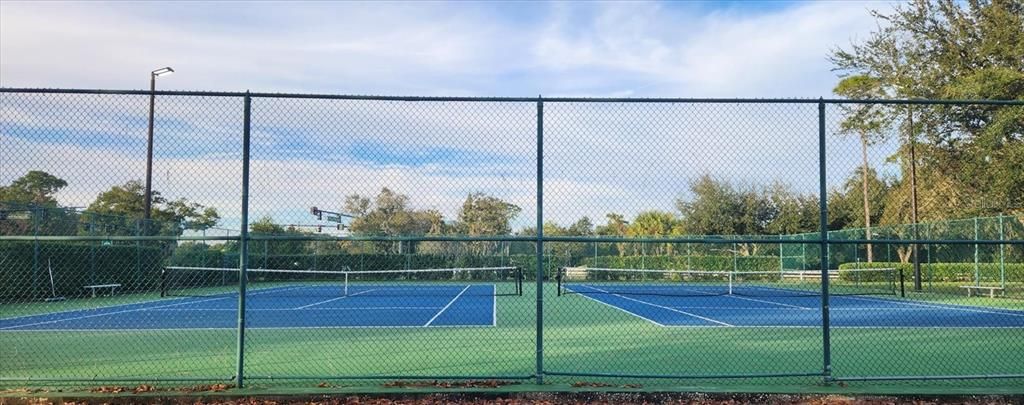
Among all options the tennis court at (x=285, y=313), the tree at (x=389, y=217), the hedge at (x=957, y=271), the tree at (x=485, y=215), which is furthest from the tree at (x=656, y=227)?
the hedge at (x=957, y=271)

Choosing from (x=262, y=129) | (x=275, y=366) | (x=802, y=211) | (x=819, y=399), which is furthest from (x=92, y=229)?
(x=802, y=211)

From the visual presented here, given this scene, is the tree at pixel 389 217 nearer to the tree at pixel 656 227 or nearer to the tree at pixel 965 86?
the tree at pixel 656 227

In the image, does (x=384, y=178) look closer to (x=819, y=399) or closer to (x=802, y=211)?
(x=819, y=399)

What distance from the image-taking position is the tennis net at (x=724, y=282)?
81.6 feet

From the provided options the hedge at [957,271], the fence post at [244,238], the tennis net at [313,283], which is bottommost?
the tennis net at [313,283]

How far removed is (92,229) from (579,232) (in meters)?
15.7

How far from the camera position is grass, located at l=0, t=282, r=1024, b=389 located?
8.09 meters

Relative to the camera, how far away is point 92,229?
63.5 feet

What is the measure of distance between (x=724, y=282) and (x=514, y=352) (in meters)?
19.5

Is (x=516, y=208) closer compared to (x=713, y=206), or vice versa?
(x=516, y=208)

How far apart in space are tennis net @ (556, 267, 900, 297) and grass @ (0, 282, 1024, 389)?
40.4 ft

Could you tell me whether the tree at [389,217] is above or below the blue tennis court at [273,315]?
above

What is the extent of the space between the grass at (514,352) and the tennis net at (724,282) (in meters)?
12.3

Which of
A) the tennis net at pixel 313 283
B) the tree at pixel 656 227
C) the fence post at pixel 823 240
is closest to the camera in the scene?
the fence post at pixel 823 240
